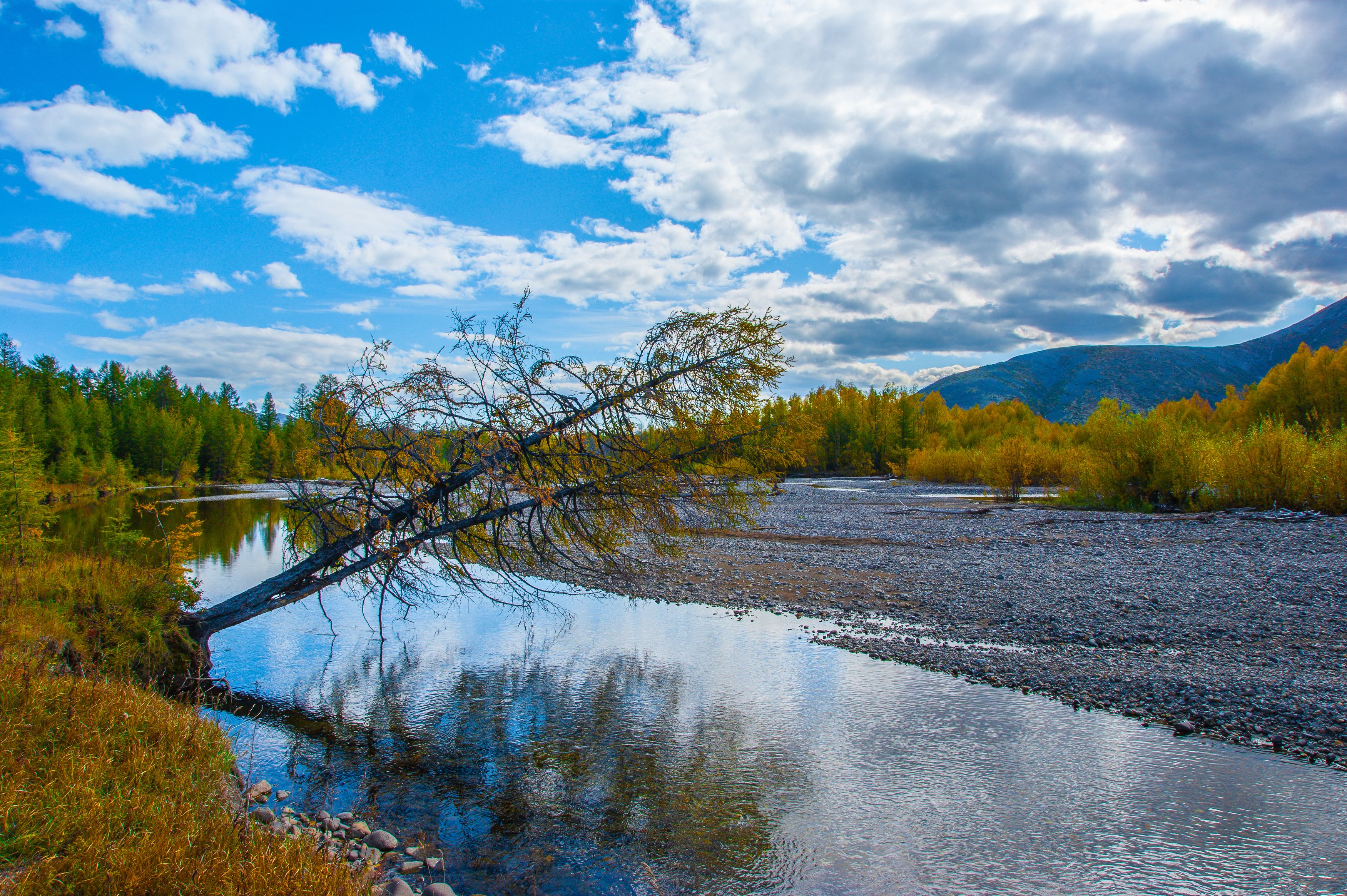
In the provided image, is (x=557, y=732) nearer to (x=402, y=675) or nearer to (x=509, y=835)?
(x=509, y=835)

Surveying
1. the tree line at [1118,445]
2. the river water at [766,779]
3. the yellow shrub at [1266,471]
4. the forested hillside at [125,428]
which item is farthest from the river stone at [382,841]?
the forested hillside at [125,428]

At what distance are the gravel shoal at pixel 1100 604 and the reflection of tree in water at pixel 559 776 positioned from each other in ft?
13.9

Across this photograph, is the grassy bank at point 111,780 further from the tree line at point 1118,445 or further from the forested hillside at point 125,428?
the forested hillside at point 125,428

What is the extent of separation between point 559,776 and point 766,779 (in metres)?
2.20

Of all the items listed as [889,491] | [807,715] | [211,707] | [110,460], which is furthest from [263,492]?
[807,715]

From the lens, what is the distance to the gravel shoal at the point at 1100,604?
8031 mm

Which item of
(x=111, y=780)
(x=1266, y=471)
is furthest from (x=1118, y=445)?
(x=111, y=780)

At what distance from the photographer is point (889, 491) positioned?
48312 mm

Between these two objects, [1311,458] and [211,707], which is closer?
[211,707]

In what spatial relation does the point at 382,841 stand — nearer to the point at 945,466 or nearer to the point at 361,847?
the point at 361,847

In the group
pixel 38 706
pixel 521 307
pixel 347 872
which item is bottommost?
pixel 347 872

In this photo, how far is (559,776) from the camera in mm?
6871

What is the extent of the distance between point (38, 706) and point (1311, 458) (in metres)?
35.0

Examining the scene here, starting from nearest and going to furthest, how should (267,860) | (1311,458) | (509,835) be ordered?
(267,860)
(509,835)
(1311,458)
